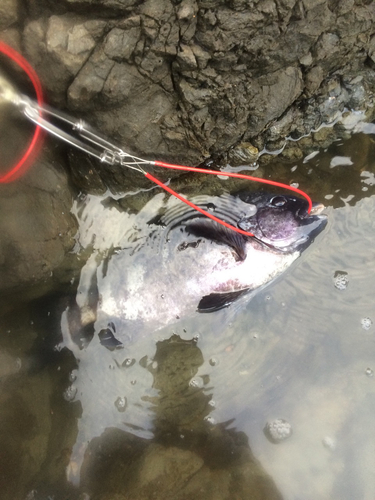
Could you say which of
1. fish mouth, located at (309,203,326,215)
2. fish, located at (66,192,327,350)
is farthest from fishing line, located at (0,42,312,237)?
fish mouth, located at (309,203,326,215)

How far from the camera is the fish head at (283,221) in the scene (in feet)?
11.4

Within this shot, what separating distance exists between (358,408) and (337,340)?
0.65 metres

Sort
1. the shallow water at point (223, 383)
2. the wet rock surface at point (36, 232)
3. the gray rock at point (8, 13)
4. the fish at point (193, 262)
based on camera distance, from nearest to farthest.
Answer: the gray rock at point (8, 13), the wet rock surface at point (36, 232), the shallow water at point (223, 383), the fish at point (193, 262)

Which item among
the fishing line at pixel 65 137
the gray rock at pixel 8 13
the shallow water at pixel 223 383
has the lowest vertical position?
the shallow water at pixel 223 383

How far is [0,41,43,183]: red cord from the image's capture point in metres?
2.45

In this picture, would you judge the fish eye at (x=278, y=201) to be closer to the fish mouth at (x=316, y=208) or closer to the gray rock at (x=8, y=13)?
the fish mouth at (x=316, y=208)

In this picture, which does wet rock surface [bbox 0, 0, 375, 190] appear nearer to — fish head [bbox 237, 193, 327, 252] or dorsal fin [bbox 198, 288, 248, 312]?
fish head [bbox 237, 193, 327, 252]

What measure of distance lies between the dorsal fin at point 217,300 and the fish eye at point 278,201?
88cm

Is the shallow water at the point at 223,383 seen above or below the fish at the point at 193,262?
below

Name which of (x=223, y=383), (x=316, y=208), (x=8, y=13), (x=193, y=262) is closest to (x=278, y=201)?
(x=316, y=208)

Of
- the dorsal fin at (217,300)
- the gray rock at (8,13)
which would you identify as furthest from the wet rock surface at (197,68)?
the dorsal fin at (217,300)

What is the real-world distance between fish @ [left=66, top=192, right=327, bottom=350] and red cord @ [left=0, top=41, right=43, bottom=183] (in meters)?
1.13

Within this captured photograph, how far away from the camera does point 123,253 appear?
138 inches

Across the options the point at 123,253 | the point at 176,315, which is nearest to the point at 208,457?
the point at 176,315
